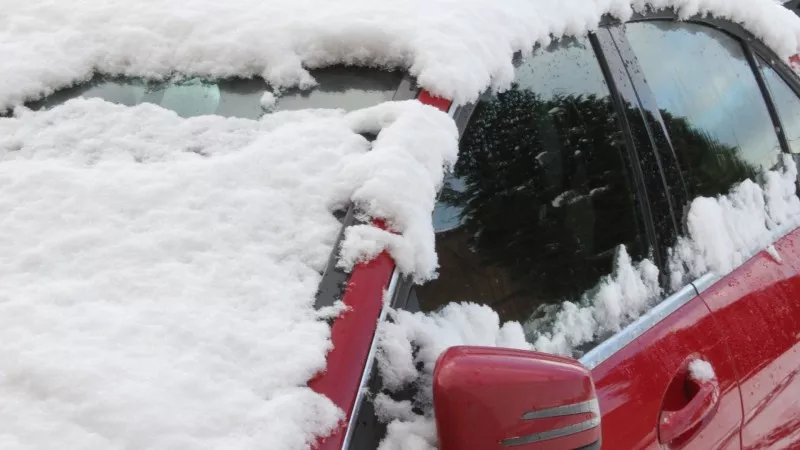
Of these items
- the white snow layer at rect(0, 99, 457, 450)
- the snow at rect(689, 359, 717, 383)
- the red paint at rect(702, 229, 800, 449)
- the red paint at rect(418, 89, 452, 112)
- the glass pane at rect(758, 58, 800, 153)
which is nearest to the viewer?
the white snow layer at rect(0, 99, 457, 450)

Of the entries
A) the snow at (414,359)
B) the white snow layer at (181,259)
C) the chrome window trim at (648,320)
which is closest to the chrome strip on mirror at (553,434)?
the snow at (414,359)

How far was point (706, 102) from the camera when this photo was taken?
221 centimetres

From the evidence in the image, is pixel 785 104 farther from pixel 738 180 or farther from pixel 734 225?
pixel 734 225

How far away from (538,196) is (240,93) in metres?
0.69

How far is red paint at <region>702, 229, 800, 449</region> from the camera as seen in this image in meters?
1.87

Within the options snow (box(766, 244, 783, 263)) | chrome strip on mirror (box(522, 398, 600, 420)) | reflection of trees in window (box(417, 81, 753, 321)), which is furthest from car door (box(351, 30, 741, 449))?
snow (box(766, 244, 783, 263))

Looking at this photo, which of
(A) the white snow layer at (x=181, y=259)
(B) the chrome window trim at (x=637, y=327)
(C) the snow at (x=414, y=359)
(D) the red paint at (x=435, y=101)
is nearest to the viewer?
(A) the white snow layer at (x=181, y=259)

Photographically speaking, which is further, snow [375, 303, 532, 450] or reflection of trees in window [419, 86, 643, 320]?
reflection of trees in window [419, 86, 643, 320]

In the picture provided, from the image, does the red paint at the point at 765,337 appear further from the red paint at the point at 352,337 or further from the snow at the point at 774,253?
the red paint at the point at 352,337

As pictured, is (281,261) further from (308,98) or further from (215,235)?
(308,98)

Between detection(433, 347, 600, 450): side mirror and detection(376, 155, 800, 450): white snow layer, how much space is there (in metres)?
0.11

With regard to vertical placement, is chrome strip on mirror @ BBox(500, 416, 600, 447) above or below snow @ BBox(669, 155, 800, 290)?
below

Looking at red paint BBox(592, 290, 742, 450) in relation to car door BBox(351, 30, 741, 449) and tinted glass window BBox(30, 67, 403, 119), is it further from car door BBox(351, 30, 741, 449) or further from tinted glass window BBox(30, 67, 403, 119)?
tinted glass window BBox(30, 67, 403, 119)

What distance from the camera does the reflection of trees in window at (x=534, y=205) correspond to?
147 cm
